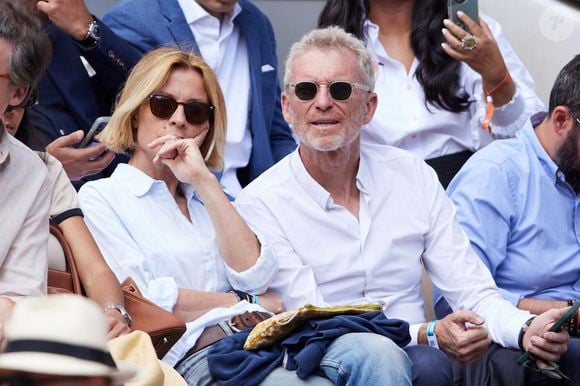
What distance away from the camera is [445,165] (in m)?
5.26

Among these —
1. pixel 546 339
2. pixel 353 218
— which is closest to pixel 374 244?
pixel 353 218

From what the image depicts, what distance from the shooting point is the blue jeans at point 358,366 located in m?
3.42

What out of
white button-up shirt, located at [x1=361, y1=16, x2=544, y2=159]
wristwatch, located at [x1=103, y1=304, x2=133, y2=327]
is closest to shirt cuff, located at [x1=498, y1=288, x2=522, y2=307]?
white button-up shirt, located at [x1=361, y1=16, x2=544, y2=159]

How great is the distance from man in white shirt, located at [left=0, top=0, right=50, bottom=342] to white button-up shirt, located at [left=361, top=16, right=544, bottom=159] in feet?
6.48

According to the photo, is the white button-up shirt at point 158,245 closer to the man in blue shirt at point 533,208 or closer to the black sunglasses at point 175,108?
the black sunglasses at point 175,108

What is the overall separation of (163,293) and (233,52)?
5.39ft

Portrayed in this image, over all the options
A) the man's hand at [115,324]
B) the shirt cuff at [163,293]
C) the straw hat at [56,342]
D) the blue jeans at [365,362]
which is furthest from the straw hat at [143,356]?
the straw hat at [56,342]

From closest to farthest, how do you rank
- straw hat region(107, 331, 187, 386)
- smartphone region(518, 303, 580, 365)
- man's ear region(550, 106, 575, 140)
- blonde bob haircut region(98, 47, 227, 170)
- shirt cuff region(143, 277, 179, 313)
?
straw hat region(107, 331, 187, 386) → shirt cuff region(143, 277, 179, 313) → smartphone region(518, 303, 580, 365) → blonde bob haircut region(98, 47, 227, 170) → man's ear region(550, 106, 575, 140)

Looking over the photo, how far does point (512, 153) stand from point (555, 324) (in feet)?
2.79

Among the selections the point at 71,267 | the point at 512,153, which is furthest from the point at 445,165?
the point at 71,267

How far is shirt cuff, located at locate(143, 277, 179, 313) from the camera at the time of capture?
12.5 feet

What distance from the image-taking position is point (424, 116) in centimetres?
524

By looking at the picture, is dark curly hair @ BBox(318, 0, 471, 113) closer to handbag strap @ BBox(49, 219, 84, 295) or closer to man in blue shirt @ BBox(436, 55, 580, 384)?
man in blue shirt @ BBox(436, 55, 580, 384)

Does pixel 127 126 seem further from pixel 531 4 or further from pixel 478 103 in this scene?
pixel 531 4
